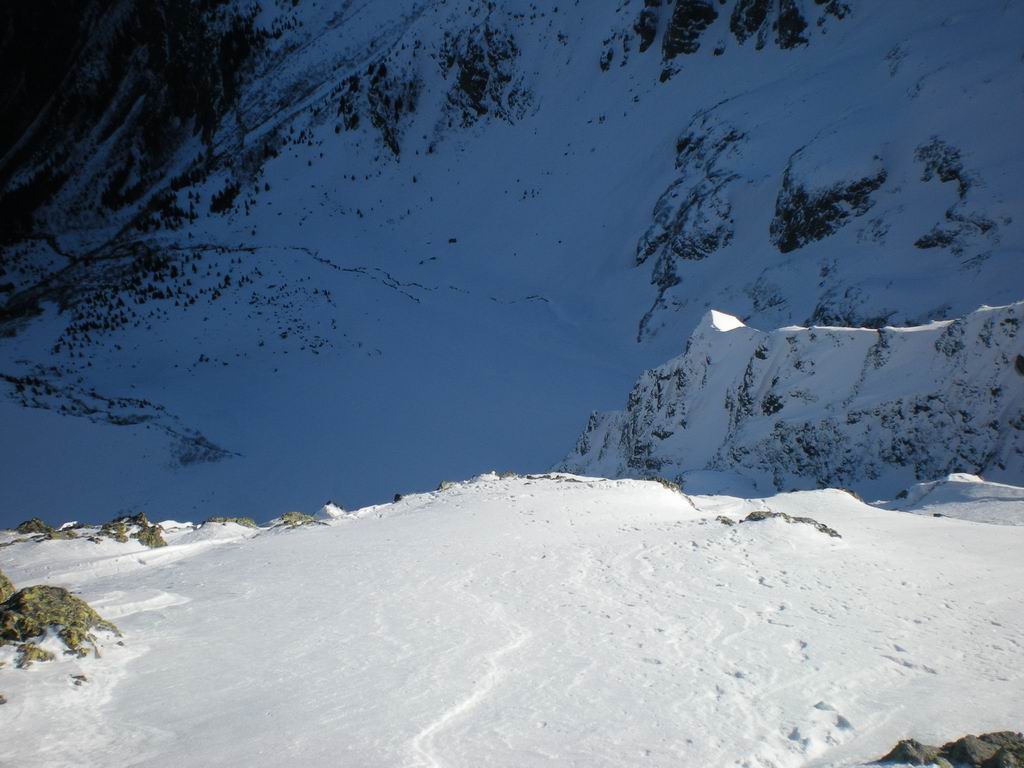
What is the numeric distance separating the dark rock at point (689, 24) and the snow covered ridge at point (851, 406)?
2409 cm

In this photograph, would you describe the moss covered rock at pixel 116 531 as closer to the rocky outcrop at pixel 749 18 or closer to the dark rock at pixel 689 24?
the rocky outcrop at pixel 749 18

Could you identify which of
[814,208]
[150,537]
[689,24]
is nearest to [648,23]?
[689,24]

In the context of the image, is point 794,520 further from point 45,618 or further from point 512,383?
point 512,383

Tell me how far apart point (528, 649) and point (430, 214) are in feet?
109

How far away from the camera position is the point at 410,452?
17516mm

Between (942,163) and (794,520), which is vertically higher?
(942,163)

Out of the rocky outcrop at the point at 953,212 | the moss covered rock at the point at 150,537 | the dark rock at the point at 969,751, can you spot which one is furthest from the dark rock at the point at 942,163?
the moss covered rock at the point at 150,537

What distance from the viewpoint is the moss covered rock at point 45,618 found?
3.74 meters

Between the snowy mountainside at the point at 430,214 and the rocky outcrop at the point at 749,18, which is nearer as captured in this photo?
the snowy mountainside at the point at 430,214

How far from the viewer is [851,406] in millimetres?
11359

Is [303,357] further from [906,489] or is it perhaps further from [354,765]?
[354,765]

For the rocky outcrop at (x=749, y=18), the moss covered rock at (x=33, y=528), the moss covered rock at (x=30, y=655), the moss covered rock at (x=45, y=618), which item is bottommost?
the moss covered rock at (x=30, y=655)

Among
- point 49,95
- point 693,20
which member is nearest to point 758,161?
point 693,20

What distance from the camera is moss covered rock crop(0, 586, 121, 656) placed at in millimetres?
3738
